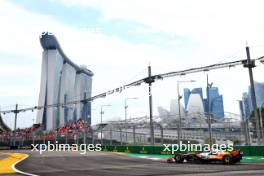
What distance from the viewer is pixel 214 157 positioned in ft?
72.4

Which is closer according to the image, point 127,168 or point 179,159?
point 127,168

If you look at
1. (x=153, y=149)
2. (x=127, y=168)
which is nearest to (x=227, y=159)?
(x=127, y=168)

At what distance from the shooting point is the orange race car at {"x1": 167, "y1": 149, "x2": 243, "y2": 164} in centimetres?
2131

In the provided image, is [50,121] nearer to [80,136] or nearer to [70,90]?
[70,90]

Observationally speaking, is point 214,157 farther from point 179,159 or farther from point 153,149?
point 153,149

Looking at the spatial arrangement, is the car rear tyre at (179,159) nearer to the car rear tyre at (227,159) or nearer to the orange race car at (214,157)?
the orange race car at (214,157)

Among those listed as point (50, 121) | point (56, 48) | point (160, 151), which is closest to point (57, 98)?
point (50, 121)

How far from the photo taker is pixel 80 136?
66062 millimetres

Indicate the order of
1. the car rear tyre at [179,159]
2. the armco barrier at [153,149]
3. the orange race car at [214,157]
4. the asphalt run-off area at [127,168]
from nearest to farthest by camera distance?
the asphalt run-off area at [127,168]
the orange race car at [214,157]
the car rear tyre at [179,159]
the armco barrier at [153,149]

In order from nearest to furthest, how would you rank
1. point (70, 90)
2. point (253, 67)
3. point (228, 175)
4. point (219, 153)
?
point (228, 175), point (219, 153), point (253, 67), point (70, 90)

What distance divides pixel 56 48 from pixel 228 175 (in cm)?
16851

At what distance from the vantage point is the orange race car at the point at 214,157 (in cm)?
2131

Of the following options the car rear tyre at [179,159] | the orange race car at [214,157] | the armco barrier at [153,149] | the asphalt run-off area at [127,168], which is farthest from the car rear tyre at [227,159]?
the armco barrier at [153,149]

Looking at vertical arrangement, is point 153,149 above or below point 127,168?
above
